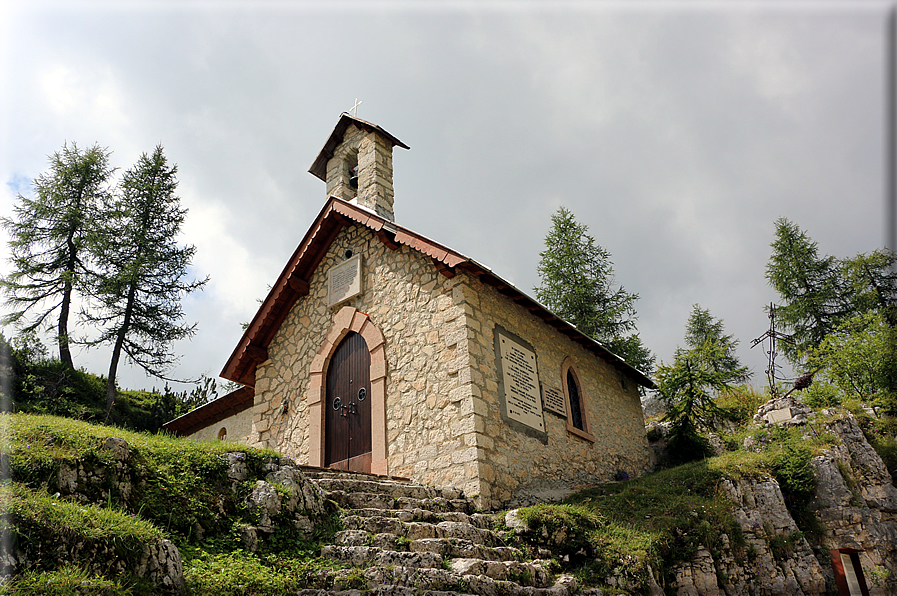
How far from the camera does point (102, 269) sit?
21.4 meters

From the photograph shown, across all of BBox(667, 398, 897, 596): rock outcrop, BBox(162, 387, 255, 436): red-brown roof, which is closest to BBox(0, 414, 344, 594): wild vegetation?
BBox(667, 398, 897, 596): rock outcrop

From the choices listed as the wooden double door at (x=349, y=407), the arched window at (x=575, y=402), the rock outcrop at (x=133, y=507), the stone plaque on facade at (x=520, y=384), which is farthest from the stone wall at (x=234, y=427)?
the rock outcrop at (x=133, y=507)

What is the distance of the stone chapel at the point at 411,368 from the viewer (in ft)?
31.5

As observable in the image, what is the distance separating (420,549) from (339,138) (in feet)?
34.2

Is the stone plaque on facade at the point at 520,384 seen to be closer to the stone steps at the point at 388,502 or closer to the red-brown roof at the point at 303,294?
the red-brown roof at the point at 303,294

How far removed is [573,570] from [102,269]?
803 inches

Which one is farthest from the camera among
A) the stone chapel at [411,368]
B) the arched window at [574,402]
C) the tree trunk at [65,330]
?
the tree trunk at [65,330]

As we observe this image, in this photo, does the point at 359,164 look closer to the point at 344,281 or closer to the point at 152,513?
the point at 344,281

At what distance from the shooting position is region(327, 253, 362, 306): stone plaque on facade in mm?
11852

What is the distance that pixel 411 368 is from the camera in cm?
1035

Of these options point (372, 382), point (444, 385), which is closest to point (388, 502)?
point (444, 385)

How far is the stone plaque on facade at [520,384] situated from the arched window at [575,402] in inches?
49.7

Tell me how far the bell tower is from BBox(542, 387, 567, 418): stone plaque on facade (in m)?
4.96

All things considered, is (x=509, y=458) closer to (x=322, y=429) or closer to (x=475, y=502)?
(x=475, y=502)
